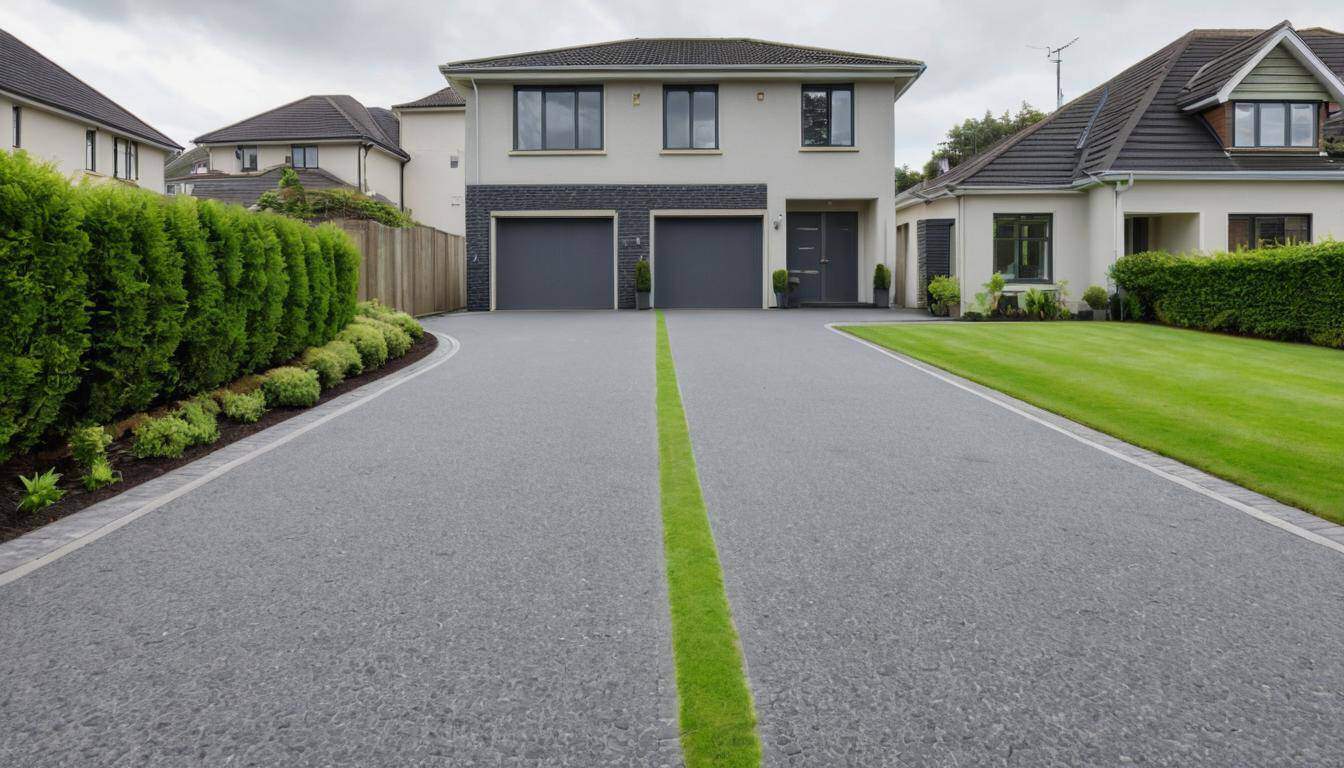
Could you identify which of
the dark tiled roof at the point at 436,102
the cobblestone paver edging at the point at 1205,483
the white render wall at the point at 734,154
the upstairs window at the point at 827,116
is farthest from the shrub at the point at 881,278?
the dark tiled roof at the point at 436,102

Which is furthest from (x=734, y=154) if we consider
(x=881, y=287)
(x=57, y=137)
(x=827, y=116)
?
(x=57, y=137)

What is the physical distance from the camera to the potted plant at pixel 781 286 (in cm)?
2219

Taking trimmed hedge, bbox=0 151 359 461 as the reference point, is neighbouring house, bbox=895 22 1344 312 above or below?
above

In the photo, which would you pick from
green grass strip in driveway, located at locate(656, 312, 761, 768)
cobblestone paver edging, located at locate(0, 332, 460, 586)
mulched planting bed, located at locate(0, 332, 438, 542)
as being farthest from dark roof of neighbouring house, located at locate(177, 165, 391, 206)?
green grass strip in driveway, located at locate(656, 312, 761, 768)

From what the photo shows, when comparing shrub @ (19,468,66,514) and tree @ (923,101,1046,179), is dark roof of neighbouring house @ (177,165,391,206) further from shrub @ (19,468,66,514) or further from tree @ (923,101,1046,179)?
Result: shrub @ (19,468,66,514)

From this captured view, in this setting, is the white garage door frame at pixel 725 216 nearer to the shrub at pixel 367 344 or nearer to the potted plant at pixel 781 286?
the potted plant at pixel 781 286

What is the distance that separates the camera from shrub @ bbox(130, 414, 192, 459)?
235 inches

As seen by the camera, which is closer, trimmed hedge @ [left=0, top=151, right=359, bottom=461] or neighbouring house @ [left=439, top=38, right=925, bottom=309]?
trimmed hedge @ [left=0, top=151, right=359, bottom=461]

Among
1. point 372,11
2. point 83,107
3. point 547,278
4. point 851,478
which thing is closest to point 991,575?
point 851,478

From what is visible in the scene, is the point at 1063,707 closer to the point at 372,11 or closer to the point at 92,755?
the point at 92,755

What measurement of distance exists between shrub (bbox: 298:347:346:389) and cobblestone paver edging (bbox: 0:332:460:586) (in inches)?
33.3

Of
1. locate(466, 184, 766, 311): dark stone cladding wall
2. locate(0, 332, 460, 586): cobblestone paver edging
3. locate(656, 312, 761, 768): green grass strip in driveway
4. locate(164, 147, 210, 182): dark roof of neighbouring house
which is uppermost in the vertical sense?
locate(164, 147, 210, 182): dark roof of neighbouring house

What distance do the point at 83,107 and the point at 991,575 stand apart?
31932mm

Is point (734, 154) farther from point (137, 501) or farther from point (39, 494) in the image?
point (39, 494)
